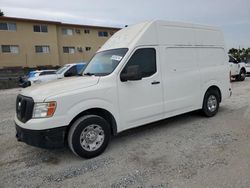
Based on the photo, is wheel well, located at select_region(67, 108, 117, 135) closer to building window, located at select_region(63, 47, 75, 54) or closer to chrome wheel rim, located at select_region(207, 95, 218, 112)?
chrome wheel rim, located at select_region(207, 95, 218, 112)

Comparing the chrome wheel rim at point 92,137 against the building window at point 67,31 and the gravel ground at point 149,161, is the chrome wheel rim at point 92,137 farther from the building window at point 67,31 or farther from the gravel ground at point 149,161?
the building window at point 67,31

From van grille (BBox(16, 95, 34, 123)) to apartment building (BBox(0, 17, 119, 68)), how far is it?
28.5 metres

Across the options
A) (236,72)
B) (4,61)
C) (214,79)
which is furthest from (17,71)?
(214,79)

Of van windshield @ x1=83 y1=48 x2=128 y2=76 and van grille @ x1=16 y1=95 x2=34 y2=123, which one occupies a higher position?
van windshield @ x1=83 y1=48 x2=128 y2=76

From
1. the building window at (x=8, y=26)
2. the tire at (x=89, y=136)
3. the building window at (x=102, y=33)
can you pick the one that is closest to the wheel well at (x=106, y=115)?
the tire at (x=89, y=136)

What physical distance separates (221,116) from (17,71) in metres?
25.1

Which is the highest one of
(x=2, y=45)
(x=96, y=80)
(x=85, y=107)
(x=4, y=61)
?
(x=2, y=45)

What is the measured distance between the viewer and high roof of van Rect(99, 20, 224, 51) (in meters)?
5.39

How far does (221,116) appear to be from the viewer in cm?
701

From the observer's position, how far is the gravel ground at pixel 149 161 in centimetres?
362

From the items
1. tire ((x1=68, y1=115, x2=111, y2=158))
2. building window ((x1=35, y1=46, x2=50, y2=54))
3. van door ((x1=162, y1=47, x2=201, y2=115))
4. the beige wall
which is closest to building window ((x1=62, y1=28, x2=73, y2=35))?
the beige wall

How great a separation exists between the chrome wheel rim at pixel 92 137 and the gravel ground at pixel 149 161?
243 millimetres

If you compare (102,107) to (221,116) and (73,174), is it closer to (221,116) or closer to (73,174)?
(73,174)

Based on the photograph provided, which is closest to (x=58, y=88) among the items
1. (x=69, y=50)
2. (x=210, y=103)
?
(x=210, y=103)
